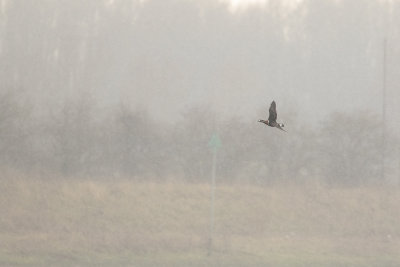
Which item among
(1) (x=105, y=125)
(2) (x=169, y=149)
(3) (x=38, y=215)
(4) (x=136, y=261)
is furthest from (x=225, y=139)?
(4) (x=136, y=261)

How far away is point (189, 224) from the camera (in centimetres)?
2595

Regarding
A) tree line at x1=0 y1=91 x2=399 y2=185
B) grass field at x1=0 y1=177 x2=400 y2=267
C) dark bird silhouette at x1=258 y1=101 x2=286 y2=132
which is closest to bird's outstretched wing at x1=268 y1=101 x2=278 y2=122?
dark bird silhouette at x1=258 y1=101 x2=286 y2=132

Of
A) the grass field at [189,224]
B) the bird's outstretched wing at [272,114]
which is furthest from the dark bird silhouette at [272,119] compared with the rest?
the grass field at [189,224]

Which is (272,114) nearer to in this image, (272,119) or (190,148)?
(272,119)

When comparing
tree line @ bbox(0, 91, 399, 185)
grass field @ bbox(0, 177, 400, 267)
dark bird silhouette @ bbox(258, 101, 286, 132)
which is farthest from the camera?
tree line @ bbox(0, 91, 399, 185)

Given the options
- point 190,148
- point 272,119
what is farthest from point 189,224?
point 272,119

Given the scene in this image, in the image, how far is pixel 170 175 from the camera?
30.0 m

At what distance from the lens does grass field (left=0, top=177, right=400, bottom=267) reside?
73.7 feet

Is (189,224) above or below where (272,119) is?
below

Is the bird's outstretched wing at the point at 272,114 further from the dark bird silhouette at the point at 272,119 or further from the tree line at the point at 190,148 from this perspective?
the tree line at the point at 190,148

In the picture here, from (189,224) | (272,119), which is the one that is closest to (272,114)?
(272,119)

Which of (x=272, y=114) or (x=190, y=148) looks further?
(x=190, y=148)

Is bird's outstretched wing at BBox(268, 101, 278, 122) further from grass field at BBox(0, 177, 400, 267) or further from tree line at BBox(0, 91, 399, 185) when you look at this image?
tree line at BBox(0, 91, 399, 185)

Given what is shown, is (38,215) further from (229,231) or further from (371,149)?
(371,149)
